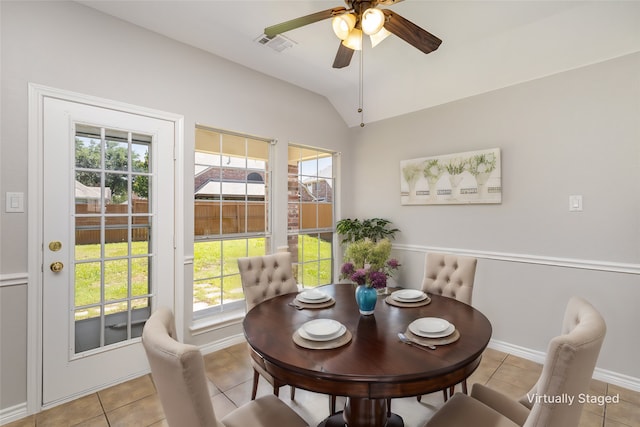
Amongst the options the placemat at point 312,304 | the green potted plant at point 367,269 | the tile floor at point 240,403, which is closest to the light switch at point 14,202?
the tile floor at point 240,403

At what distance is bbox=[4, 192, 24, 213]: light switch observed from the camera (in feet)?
6.40

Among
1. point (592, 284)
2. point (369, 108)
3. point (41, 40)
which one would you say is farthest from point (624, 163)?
point (41, 40)

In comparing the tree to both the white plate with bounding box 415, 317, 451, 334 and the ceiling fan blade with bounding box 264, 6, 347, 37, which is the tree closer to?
the ceiling fan blade with bounding box 264, 6, 347, 37

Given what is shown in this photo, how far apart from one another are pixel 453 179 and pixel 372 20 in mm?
2139

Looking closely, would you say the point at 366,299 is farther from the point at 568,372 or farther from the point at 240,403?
the point at 240,403

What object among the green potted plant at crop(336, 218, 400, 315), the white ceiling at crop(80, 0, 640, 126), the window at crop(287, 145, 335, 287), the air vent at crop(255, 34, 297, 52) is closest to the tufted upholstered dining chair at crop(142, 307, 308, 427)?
the green potted plant at crop(336, 218, 400, 315)

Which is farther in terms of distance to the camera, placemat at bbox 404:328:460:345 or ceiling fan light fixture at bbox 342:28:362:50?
ceiling fan light fixture at bbox 342:28:362:50

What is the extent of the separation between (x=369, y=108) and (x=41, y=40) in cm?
316

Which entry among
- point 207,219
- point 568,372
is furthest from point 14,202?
point 568,372

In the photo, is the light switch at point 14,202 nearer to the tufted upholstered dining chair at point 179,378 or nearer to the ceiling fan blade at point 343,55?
the tufted upholstered dining chair at point 179,378

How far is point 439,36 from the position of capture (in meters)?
2.59

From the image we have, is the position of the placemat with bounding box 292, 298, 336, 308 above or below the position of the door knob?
below

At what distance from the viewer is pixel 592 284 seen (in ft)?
8.20

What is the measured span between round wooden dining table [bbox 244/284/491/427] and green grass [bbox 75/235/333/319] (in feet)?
4.53
